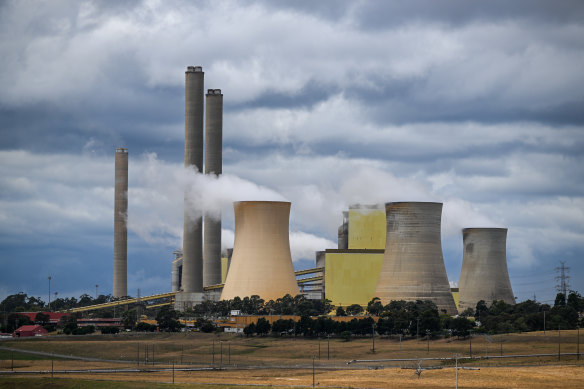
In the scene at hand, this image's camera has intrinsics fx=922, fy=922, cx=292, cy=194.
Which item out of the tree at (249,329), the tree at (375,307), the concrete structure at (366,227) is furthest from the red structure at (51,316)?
the tree at (375,307)

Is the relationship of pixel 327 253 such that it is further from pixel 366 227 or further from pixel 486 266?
pixel 486 266

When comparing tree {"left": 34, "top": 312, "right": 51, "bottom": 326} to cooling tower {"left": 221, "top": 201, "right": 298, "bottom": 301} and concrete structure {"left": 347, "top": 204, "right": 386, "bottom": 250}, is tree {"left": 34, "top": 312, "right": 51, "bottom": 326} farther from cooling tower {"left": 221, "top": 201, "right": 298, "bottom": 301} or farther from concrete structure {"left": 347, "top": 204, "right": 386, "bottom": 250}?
concrete structure {"left": 347, "top": 204, "right": 386, "bottom": 250}

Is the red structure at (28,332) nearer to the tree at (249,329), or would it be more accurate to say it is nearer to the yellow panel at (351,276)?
the tree at (249,329)

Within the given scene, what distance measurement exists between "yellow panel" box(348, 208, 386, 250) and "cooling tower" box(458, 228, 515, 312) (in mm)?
9582

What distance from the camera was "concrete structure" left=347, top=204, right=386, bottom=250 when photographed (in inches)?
3553

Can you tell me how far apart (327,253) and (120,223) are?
33288 millimetres

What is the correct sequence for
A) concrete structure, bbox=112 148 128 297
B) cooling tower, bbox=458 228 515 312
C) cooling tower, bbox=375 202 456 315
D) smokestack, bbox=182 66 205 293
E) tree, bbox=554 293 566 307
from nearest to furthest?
cooling tower, bbox=375 202 456 315, cooling tower, bbox=458 228 515 312, smokestack, bbox=182 66 205 293, tree, bbox=554 293 566 307, concrete structure, bbox=112 148 128 297

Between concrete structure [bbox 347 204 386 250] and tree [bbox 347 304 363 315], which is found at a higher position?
Result: concrete structure [bbox 347 204 386 250]

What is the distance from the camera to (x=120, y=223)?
108438mm

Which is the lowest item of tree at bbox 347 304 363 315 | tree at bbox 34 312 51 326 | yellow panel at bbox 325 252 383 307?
tree at bbox 34 312 51 326

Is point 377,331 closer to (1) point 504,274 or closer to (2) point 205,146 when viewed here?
(1) point 504,274

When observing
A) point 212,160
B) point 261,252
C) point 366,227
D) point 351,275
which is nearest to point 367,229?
point 366,227

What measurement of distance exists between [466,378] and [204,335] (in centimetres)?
3180

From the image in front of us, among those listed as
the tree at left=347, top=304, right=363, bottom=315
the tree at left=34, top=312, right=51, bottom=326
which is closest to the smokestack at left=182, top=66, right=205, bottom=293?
the tree at left=34, top=312, right=51, bottom=326
